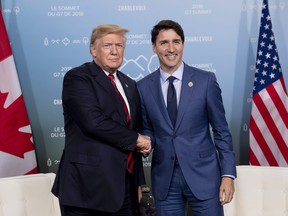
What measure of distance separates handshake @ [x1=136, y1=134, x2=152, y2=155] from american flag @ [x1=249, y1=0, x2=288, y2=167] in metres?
1.60

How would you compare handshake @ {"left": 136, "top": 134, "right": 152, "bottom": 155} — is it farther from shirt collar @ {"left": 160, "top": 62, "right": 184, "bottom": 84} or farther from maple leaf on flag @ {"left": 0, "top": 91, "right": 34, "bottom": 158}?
maple leaf on flag @ {"left": 0, "top": 91, "right": 34, "bottom": 158}

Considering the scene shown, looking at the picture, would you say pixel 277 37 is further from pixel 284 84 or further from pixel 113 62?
pixel 113 62

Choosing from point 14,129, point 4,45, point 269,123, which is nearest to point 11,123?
point 14,129

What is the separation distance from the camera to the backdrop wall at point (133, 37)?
394cm

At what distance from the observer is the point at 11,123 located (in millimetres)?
3715

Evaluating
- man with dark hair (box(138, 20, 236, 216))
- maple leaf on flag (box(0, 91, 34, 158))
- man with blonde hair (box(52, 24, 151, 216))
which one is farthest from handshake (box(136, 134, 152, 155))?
maple leaf on flag (box(0, 91, 34, 158))

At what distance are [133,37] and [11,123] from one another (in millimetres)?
1256

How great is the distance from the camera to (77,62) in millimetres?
3996

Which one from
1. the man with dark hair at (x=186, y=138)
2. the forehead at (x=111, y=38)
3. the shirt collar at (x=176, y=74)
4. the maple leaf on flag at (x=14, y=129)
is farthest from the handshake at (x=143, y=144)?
the maple leaf on flag at (x=14, y=129)

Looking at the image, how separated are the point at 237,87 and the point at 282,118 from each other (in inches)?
19.0

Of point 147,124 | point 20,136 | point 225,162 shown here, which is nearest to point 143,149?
point 147,124

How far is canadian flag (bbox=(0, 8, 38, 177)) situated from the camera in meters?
3.70

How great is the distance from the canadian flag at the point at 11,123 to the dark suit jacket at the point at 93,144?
4.55 feet

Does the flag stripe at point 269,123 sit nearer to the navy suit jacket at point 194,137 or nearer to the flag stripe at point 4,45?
the navy suit jacket at point 194,137
